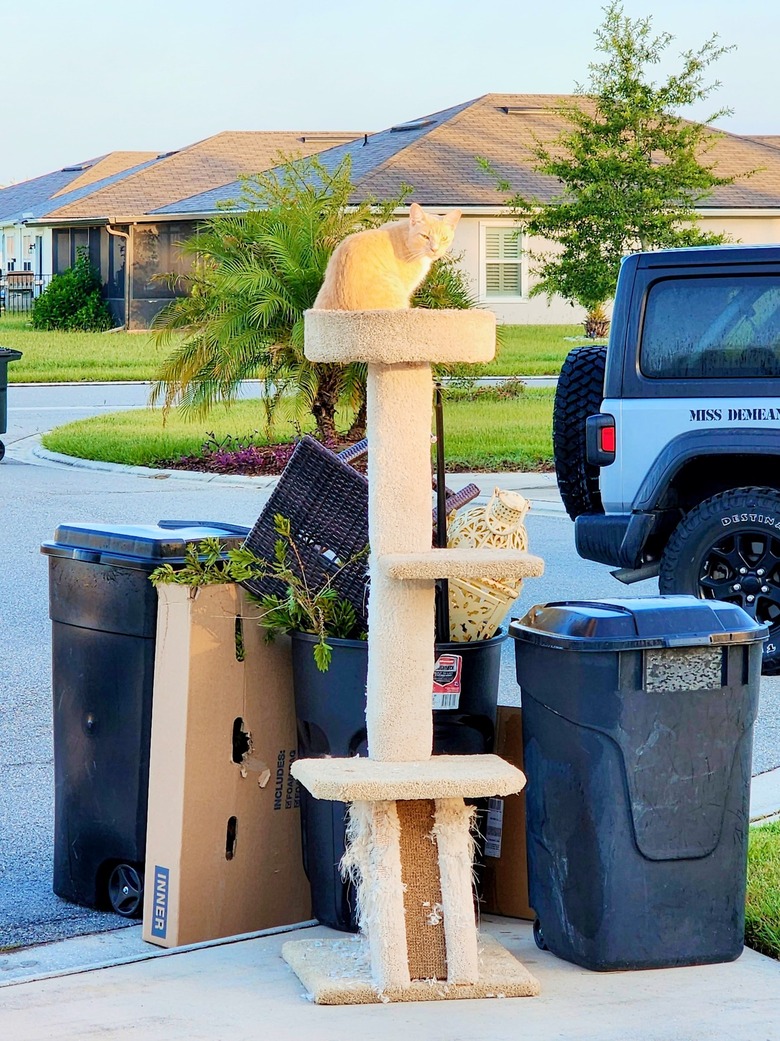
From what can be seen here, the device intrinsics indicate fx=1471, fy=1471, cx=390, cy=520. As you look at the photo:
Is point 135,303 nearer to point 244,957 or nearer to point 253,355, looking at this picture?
point 253,355

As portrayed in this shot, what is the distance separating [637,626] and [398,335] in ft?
3.07

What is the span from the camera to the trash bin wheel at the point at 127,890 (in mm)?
4398

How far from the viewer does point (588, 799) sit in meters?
3.67

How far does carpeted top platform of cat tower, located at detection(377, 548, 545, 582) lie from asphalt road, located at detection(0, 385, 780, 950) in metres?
1.57

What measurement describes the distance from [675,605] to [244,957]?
1461mm

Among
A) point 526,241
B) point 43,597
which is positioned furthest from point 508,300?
point 43,597

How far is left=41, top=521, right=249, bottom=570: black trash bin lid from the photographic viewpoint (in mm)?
4289

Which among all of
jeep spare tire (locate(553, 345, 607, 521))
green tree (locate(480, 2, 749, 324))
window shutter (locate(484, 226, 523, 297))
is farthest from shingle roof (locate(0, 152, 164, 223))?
jeep spare tire (locate(553, 345, 607, 521))

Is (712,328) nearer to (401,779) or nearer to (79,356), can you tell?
(401,779)

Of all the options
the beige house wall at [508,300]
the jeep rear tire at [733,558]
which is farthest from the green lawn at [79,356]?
the jeep rear tire at [733,558]

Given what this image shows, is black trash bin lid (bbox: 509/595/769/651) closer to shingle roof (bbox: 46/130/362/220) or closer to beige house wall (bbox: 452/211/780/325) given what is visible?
beige house wall (bbox: 452/211/780/325)

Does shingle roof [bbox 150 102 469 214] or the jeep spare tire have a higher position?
shingle roof [bbox 150 102 469 214]

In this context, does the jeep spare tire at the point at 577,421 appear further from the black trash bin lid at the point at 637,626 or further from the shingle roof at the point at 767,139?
the shingle roof at the point at 767,139

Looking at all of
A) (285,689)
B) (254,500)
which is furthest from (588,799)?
(254,500)
